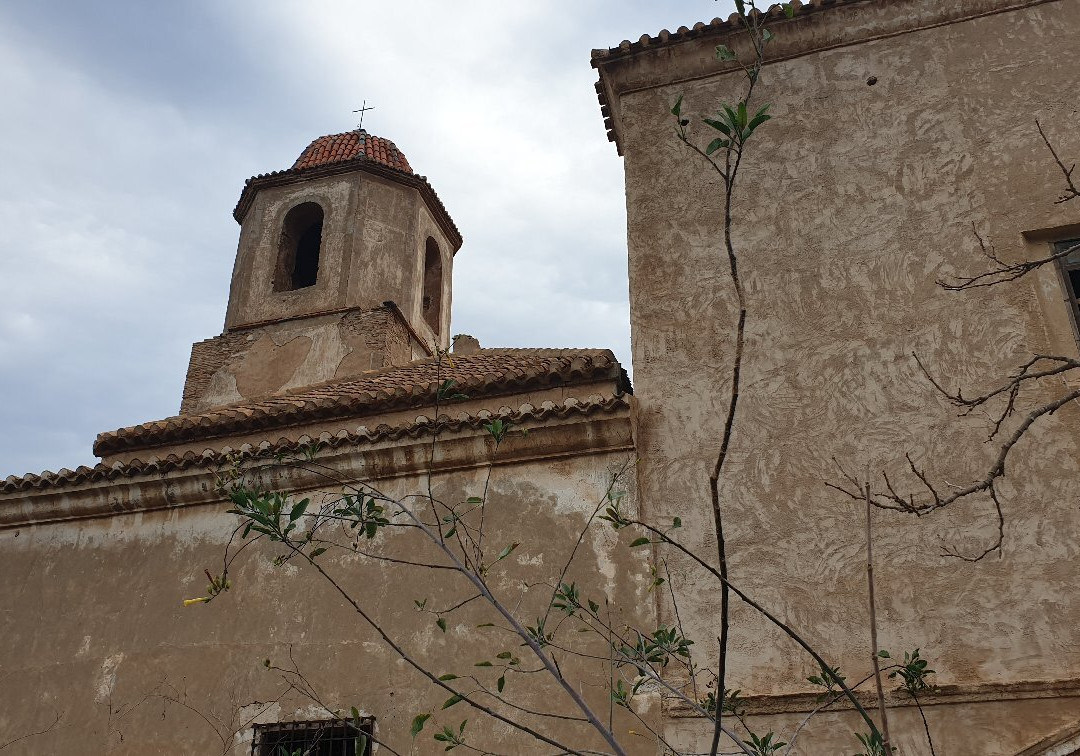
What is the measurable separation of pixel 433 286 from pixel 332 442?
9919 mm

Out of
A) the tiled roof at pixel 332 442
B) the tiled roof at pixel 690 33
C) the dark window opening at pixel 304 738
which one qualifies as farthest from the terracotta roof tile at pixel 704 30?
the dark window opening at pixel 304 738

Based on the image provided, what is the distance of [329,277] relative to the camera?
48.3 feet

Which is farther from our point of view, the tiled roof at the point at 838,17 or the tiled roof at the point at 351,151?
the tiled roof at the point at 351,151

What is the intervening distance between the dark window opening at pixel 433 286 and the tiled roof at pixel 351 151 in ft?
4.88

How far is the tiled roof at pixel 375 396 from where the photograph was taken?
7.93m

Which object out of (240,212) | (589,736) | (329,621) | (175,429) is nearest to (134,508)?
(175,429)

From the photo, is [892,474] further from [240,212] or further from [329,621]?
[240,212]

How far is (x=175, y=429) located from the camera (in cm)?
908

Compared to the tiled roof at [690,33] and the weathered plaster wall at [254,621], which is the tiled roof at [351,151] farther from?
the weathered plaster wall at [254,621]

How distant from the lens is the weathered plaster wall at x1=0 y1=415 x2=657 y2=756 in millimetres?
6090

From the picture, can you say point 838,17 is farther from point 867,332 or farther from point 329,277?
point 329,277

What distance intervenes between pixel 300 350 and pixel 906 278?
977 centimetres

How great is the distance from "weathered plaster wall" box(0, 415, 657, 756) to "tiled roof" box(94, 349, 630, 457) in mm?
1465

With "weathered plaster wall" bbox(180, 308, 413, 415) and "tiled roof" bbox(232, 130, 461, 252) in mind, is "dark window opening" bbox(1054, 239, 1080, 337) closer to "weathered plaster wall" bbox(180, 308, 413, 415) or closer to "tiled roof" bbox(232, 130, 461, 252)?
"weathered plaster wall" bbox(180, 308, 413, 415)
